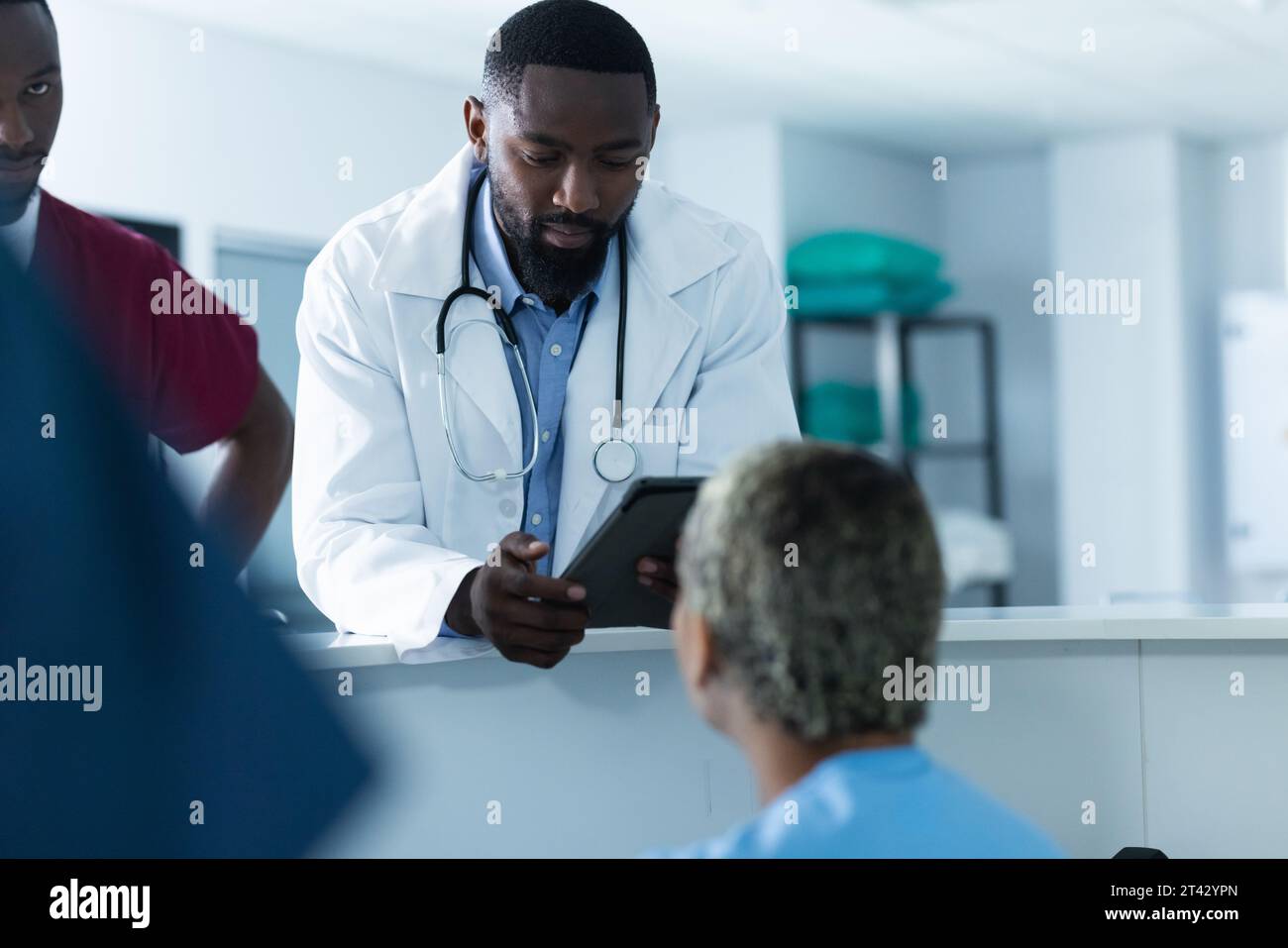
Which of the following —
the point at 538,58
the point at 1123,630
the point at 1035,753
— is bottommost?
the point at 1035,753

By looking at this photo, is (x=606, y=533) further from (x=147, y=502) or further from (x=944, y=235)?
(x=944, y=235)

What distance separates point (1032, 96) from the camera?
477cm

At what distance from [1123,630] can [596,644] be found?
51cm

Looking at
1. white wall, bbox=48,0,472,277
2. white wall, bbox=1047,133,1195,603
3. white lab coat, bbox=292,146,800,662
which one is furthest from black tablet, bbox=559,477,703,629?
white wall, bbox=1047,133,1195,603

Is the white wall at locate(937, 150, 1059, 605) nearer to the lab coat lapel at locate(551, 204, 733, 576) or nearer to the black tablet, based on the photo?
the lab coat lapel at locate(551, 204, 733, 576)

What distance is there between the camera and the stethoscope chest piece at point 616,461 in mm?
1617

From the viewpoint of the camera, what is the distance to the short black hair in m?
1.66

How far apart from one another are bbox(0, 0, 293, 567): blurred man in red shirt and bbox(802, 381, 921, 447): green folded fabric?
326 cm

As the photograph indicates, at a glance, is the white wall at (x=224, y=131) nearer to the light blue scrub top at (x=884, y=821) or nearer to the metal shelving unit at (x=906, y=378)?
the metal shelving unit at (x=906, y=378)

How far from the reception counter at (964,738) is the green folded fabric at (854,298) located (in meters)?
3.52

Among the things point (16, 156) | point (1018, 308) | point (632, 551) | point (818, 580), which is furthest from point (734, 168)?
point (818, 580)

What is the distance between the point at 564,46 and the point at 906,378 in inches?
152

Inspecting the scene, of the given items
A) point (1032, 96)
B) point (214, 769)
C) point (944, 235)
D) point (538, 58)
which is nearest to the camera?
point (214, 769)
